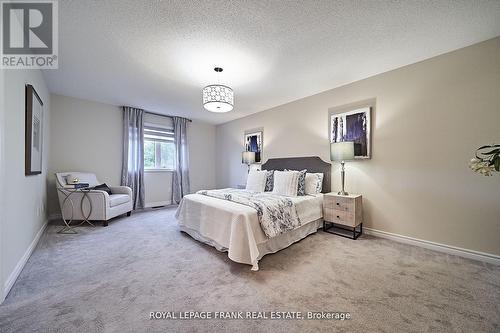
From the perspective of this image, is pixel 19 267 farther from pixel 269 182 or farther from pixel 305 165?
pixel 305 165

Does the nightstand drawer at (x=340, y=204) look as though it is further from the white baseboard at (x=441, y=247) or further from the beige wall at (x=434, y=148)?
the white baseboard at (x=441, y=247)

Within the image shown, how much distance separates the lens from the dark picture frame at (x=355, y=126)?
2.99 m

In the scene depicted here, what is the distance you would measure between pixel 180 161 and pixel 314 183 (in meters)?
3.74

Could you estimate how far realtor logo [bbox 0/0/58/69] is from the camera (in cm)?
170

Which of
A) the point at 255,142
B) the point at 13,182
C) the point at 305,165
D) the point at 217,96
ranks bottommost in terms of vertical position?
the point at 13,182

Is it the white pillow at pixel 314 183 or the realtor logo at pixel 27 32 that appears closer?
the realtor logo at pixel 27 32

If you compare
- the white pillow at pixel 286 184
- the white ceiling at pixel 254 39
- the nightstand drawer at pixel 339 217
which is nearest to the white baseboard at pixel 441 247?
the nightstand drawer at pixel 339 217

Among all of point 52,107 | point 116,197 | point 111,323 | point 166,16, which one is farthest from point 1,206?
point 52,107

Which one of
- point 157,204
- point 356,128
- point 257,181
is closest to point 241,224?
point 257,181

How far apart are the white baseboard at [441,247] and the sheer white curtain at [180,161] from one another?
4502 millimetres

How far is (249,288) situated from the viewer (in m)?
1.68

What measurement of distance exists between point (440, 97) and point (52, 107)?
647 centimetres

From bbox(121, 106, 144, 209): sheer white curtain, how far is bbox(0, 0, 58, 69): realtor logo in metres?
2.09

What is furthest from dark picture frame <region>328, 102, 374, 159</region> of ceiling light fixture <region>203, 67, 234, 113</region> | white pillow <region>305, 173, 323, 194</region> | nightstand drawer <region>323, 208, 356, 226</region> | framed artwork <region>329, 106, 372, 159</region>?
ceiling light fixture <region>203, 67, 234, 113</region>
